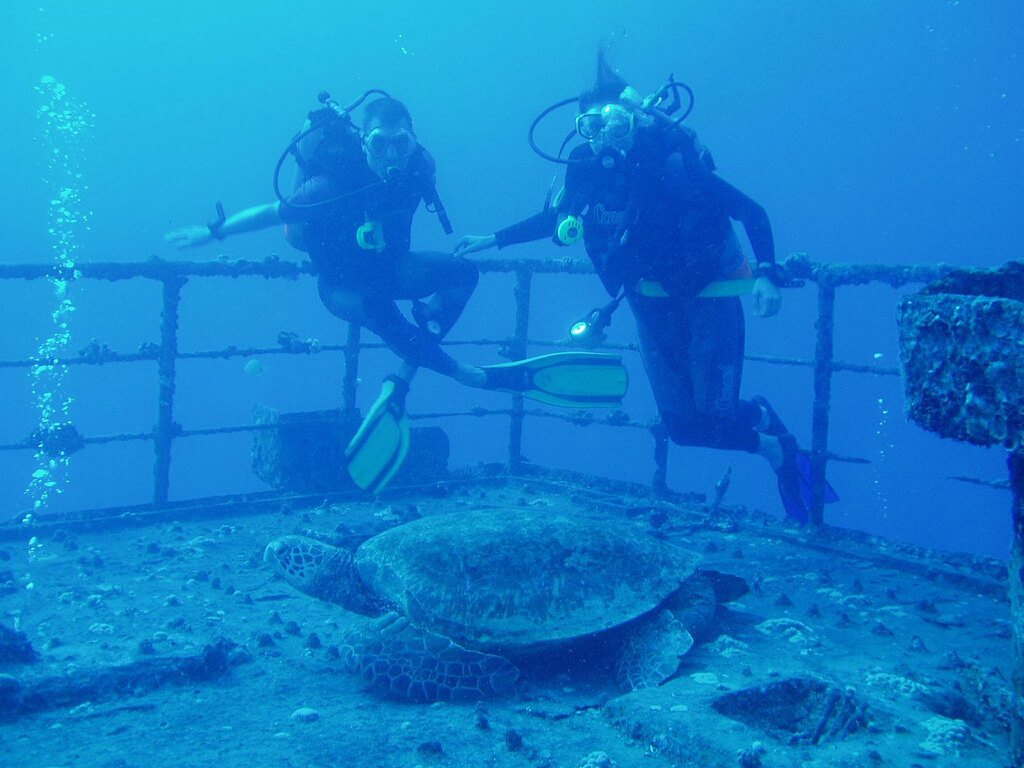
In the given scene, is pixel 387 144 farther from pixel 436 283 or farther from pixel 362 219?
pixel 436 283

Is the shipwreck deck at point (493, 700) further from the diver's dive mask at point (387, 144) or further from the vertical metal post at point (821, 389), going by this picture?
the diver's dive mask at point (387, 144)

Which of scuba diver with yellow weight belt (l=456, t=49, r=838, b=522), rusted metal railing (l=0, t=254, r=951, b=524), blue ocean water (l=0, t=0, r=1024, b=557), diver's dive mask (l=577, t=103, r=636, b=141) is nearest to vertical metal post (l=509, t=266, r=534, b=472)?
rusted metal railing (l=0, t=254, r=951, b=524)

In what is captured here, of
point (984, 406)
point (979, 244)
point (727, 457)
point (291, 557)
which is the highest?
point (979, 244)

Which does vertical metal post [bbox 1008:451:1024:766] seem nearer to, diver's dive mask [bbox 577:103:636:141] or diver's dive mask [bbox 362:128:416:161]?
diver's dive mask [bbox 577:103:636:141]

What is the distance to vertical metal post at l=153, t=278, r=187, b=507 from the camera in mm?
4730

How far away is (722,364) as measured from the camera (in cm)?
456

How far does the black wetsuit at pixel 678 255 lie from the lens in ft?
14.2

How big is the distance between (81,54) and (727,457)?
116 metres

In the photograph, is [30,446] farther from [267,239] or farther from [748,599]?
[267,239]

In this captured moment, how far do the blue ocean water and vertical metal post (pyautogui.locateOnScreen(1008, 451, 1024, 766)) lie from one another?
123 ft

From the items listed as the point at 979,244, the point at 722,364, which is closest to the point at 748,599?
the point at 722,364

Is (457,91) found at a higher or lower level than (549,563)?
higher

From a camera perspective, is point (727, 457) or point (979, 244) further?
point (979, 244)

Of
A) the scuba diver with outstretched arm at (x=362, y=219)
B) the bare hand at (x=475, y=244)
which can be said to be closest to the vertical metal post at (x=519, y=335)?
the bare hand at (x=475, y=244)
